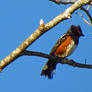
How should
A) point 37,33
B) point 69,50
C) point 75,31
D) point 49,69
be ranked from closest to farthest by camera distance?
point 37,33 → point 49,69 → point 69,50 → point 75,31

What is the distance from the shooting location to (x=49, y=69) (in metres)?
6.04

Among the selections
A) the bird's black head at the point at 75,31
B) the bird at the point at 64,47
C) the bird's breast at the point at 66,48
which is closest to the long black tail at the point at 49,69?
the bird at the point at 64,47

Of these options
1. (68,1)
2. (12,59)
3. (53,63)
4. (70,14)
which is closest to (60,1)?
(68,1)

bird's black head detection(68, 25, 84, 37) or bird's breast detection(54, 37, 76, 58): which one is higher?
bird's black head detection(68, 25, 84, 37)

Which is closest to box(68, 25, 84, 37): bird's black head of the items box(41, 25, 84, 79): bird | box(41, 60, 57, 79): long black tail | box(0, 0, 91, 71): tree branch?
box(41, 25, 84, 79): bird

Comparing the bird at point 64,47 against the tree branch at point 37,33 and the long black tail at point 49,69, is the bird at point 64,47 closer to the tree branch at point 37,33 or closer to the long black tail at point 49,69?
the long black tail at point 49,69

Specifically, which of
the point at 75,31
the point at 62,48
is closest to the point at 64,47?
the point at 62,48

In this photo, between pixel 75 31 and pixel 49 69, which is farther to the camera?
pixel 75 31

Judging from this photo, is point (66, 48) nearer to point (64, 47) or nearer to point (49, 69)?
point (64, 47)

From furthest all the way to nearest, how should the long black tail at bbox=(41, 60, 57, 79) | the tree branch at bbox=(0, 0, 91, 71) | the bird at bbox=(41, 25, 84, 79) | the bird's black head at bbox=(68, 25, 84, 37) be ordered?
the bird's black head at bbox=(68, 25, 84, 37), the bird at bbox=(41, 25, 84, 79), the long black tail at bbox=(41, 60, 57, 79), the tree branch at bbox=(0, 0, 91, 71)

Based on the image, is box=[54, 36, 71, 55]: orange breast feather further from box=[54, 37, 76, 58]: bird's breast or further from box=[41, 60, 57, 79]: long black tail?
box=[41, 60, 57, 79]: long black tail

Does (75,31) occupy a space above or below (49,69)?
above

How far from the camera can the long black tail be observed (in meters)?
5.83

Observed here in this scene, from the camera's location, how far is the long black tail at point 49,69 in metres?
5.83
